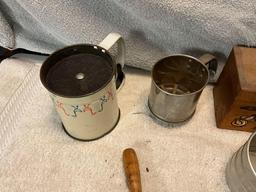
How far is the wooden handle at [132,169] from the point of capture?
1.10ft

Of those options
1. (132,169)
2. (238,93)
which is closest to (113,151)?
(132,169)

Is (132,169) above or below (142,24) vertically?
below

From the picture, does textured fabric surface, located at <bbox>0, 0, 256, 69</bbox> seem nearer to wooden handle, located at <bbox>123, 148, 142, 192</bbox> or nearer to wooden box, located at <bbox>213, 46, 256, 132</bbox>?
wooden box, located at <bbox>213, 46, 256, 132</bbox>

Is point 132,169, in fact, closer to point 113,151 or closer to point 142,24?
point 113,151

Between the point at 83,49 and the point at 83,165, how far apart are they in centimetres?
15

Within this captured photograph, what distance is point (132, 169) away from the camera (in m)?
0.34

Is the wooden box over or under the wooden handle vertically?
over

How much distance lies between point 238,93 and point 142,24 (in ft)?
0.53

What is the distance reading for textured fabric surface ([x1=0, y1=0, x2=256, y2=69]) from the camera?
36 centimetres

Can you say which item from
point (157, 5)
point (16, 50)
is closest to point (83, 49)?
point (157, 5)

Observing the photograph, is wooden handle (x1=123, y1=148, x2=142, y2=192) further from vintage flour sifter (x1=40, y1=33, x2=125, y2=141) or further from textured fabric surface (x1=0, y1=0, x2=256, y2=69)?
textured fabric surface (x1=0, y1=0, x2=256, y2=69)

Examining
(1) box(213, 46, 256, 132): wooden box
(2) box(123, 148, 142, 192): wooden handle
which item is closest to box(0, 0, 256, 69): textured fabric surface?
(1) box(213, 46, 256, 132): wooden box

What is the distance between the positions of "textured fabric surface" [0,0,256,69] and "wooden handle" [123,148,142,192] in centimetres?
16

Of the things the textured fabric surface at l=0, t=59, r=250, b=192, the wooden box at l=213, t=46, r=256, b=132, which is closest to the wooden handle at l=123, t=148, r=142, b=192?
the textured fabric surface at l=0, t=59, r=250, b=192
